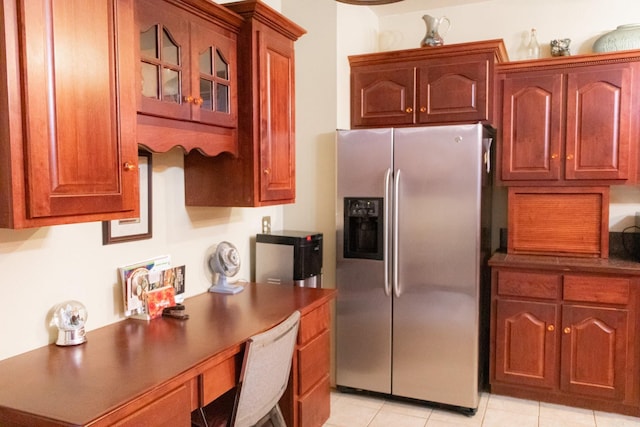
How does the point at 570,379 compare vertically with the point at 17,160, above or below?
below

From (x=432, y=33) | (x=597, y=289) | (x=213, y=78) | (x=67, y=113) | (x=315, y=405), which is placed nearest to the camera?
(x=67, y=113)

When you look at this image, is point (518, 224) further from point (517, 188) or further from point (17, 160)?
point (17, 160)

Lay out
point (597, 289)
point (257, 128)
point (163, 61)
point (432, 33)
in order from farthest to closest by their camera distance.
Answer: point (432, 33) → point (597, 289) → point (257, 128) → point (163, 61)

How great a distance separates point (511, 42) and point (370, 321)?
2166mm

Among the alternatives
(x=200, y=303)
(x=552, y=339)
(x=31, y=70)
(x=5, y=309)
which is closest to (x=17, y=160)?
(x=31, y=70)

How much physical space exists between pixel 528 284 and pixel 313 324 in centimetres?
144

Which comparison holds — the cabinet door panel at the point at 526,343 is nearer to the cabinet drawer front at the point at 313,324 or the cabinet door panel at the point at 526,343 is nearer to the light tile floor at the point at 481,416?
the light tile floor at the point at 481,416

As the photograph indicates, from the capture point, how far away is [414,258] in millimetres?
3025

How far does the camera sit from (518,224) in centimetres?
336

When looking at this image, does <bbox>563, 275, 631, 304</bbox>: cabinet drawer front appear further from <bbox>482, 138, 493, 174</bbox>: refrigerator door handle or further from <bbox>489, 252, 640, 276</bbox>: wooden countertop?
<bbox>482, 138, 493, 174</bbox>: refrigerator door handle

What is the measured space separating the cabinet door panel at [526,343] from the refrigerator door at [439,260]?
30 cm

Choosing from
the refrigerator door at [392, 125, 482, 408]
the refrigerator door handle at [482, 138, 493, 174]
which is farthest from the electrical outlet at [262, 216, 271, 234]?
the refrigerator door handle at [482, 138, 493, 174]

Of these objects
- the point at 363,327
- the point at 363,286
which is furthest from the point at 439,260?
the point at 363,327

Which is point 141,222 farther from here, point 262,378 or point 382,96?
point 382,96
